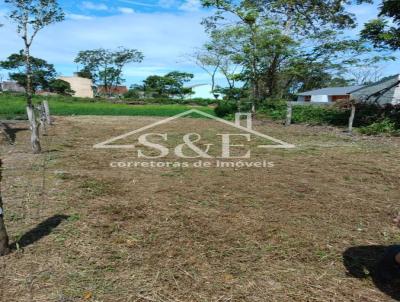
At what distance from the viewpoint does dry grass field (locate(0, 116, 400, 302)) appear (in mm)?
2428

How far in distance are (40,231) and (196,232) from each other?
58.7 inches

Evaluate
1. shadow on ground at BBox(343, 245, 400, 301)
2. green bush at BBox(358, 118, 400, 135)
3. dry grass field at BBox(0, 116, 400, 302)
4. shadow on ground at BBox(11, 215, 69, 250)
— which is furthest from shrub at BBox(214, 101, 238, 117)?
shadow on ground at BBox(343, 245, 400, 301)

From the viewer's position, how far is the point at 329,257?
288 cm

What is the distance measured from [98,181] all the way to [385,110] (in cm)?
1068

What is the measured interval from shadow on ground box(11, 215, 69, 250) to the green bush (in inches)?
392

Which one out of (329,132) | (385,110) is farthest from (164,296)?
(385,110)

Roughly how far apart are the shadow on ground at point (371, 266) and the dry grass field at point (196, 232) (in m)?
0.01

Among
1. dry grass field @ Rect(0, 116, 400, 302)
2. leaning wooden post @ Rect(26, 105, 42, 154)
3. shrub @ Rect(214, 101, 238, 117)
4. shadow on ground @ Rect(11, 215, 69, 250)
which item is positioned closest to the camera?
dry grass field @ Rect(0, 116, 400, 302)

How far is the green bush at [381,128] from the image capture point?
35.0 feet

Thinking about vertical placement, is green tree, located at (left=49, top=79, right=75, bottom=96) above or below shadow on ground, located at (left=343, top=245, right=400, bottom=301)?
above

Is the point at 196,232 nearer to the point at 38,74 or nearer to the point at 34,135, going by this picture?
the point at 34,135

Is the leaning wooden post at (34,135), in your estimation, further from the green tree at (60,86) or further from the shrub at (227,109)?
the green tree at (60,86)

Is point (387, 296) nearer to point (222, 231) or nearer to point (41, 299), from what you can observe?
point (222, 231)

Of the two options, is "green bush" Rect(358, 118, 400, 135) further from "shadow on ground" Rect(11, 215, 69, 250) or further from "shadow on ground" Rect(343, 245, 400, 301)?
"shadow on ground" Rect(11, 215, 69, 250)
